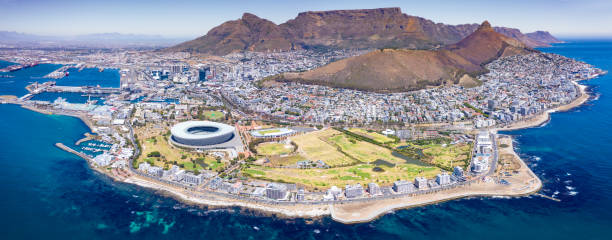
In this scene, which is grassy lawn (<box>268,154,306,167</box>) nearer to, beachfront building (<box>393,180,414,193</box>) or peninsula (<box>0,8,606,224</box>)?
peninsula (<box>0,8,606,224</box>)

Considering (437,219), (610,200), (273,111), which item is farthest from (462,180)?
(273,111)

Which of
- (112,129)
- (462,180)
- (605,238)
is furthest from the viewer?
(112,129)

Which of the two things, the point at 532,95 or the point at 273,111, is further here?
the point at 532,95

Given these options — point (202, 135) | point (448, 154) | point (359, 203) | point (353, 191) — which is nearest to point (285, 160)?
point (353, 191)

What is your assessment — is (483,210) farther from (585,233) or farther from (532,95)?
(532,95)

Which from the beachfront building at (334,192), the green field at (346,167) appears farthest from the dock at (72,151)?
the beachfront building at (334,192)
